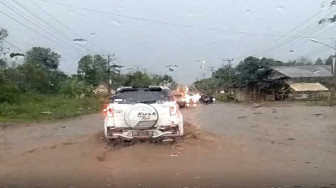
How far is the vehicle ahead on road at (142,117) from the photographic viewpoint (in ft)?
29.8

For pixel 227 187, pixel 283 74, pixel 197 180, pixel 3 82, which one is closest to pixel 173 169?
pixel 197 180

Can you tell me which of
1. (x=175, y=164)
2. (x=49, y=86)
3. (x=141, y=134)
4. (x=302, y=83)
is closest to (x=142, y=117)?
(x=141, y=134)

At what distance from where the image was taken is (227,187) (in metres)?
6.05

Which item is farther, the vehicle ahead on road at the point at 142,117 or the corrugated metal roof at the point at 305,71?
the corrugated metal roof at the point at 305,71

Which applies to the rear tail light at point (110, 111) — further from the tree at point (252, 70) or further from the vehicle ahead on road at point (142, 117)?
the tree at point (252, 70)

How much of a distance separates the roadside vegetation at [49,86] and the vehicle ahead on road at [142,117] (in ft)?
3.10

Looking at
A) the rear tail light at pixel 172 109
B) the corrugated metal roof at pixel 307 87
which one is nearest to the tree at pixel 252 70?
the corrugated metal roof at pixel 307 87

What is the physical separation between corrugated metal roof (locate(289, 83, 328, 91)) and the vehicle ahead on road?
3789 centimetres

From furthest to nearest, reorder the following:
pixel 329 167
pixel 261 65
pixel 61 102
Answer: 1. pixel 261 65
2. pixel 61 102
3. pixel 329 167

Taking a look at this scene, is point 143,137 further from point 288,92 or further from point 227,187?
point 288,92

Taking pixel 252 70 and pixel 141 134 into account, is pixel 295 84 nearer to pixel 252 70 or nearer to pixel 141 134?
pixel 252 70

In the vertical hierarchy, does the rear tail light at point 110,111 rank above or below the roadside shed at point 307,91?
below

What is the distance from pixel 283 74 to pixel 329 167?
39.3 m

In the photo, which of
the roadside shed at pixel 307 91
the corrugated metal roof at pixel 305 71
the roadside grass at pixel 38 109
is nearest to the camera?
the roadside grass at pixel 38 109
